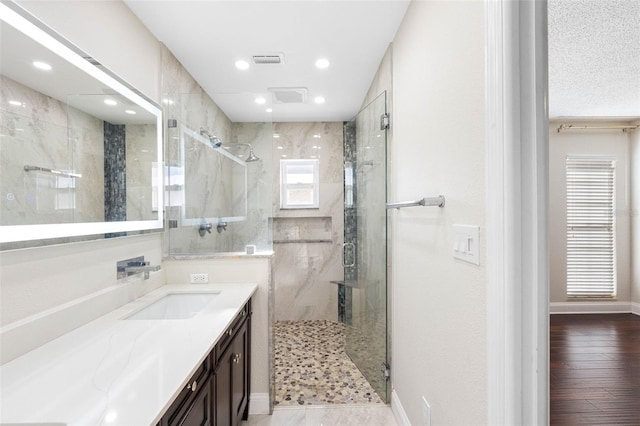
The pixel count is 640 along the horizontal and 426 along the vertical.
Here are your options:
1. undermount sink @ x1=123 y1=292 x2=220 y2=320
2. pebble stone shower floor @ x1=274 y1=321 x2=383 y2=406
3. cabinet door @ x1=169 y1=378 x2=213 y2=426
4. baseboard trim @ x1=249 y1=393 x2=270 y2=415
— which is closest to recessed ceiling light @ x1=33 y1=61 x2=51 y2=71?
undermount sink @ x1=123 y1=292 x2=220 y2=320

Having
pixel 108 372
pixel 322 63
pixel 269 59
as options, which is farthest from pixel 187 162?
pixel 108 372

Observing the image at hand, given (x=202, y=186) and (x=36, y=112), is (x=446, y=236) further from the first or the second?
(x=202, y=186)

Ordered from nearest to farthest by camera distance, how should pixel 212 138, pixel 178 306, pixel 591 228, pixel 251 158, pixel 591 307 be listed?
pixel 178 306 → pixel 591 228 → pixel 591 307 → pixel 251 158 → pixel 212 138

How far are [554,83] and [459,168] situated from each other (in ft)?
6.33

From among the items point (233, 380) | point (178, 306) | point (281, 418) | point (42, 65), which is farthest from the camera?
point (281, 418)

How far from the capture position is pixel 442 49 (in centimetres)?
130

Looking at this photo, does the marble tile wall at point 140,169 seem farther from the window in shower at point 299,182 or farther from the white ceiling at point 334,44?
the window in shower at point 299,182

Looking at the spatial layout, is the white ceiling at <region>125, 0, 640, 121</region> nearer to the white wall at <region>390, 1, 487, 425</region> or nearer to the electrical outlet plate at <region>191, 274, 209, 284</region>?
the white wall at <region>390, 1, 487, 425</region>

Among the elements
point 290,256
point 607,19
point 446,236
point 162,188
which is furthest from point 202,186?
point 607,19

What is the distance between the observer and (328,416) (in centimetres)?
206

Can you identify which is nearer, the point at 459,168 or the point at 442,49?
the point at 459,168

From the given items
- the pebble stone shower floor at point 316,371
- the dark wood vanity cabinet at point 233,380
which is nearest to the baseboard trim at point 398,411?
the pebble stone shower floor at point 316,371

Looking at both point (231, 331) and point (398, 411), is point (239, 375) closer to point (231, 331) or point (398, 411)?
point (231, 331)

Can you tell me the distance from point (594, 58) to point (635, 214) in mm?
1112
